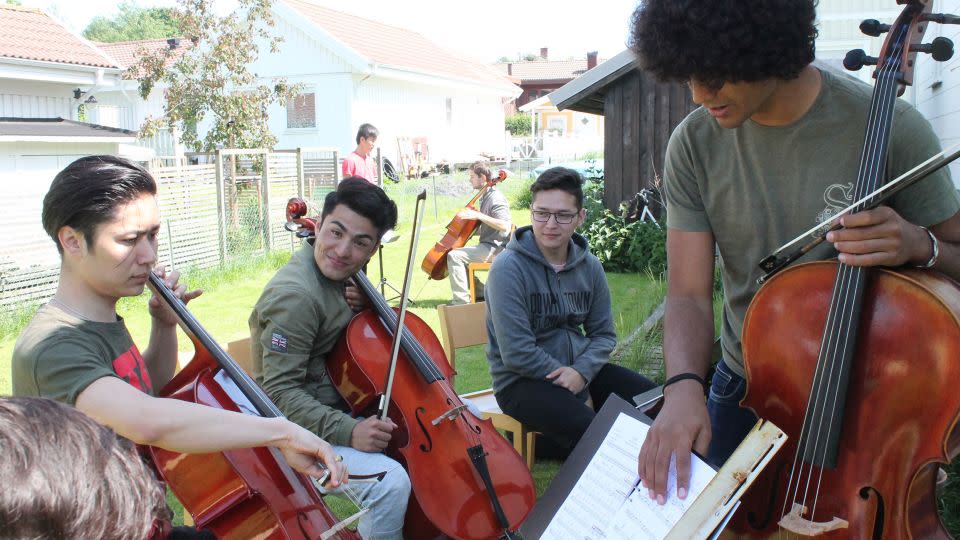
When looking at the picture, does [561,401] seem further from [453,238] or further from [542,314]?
[453,238]

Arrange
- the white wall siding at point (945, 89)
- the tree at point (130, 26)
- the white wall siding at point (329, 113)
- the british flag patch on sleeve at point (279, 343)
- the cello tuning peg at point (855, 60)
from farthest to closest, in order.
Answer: the tree at point (130, 26), the white wall siding at point (329, 113), the white wall siding at point (945, 89), the british flag patch on sleeve at point (279, 343), the cello tuning peg at point (855, 60)

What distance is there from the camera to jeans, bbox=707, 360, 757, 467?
1911 millimetres

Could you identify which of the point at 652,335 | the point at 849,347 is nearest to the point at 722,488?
the point at 849,347

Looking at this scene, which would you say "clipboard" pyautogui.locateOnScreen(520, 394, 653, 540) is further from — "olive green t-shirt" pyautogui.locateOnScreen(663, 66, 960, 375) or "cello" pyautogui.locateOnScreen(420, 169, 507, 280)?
"cello" pyautogui.locateOnScreen(420, 169, 507, 280)

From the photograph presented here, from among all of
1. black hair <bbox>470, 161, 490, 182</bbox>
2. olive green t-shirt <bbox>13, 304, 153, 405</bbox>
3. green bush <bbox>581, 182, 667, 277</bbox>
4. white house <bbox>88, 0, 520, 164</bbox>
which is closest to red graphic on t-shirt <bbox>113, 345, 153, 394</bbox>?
olive green t-shirt <bbox>13, 304, 153, 405</bbox>

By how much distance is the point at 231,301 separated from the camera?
26.9ft

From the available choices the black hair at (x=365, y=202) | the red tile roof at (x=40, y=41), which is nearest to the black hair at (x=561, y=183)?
the black hair at (x=365, y=202)

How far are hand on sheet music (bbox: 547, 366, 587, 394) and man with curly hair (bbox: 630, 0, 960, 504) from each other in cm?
156

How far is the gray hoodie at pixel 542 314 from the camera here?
11.7 ft

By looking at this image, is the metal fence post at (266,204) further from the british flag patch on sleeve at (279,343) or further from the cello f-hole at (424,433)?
the cello f-hole at (424,433)

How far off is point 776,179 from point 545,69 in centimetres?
4728

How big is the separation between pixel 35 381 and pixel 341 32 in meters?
23.5

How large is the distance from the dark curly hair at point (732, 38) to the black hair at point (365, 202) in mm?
1699

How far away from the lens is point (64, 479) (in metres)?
0.88
